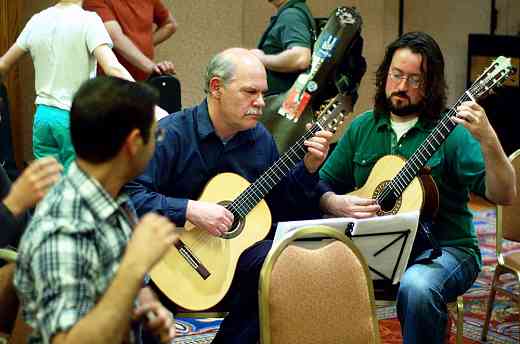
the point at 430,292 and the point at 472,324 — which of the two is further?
the point at 472,324

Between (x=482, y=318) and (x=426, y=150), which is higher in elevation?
(x=426, y=150)

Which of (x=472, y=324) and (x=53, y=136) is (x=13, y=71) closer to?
(x=53, y=136)

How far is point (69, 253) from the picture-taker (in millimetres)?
1611

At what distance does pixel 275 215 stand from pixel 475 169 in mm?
793

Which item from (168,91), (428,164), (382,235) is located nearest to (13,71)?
(168,91)

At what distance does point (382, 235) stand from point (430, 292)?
10.2 inches

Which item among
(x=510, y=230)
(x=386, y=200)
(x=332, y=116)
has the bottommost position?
(x=510, y=230)

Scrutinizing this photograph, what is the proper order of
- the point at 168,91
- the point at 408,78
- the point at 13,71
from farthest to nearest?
the point at 13,71
the point at 168,91
the point at 408,78

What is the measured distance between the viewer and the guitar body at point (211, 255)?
2.93 m

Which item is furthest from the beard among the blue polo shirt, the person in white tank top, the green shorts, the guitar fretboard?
the green shorts

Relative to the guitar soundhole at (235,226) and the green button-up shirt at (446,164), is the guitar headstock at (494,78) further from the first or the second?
the guitar soundhole at (235,226)

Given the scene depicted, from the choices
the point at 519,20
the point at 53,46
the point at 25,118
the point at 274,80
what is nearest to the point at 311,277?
the point at 53,46

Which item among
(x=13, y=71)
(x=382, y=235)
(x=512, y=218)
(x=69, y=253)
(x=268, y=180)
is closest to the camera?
(x=69, y=253)

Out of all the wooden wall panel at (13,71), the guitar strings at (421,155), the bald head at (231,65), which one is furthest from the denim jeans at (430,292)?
the wooden wall panel at (13,71)
